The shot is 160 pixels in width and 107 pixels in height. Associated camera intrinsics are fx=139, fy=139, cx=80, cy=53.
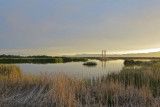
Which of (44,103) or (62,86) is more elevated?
(62,86)

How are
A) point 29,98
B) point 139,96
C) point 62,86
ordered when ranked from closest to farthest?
point 29,98, point 139,96, point 62,86

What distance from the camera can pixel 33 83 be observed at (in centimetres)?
574

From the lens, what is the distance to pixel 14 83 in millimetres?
5703

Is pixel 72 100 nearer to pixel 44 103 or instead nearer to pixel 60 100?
pixel 60 100

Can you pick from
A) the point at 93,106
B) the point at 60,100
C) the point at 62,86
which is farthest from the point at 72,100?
the point at 62,86

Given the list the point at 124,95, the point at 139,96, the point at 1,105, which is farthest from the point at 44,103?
the point at 139,96

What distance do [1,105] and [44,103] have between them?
43.6 inches

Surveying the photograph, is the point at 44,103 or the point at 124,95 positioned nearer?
the point at 44,103

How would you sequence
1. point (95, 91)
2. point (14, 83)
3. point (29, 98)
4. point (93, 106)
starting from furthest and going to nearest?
point (14, 83)
point (95, 91)
point (29, 98)
point (93, 106)

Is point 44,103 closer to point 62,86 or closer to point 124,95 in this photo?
point 62,86

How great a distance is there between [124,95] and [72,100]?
166 centimetres

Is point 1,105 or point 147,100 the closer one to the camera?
point 1,105

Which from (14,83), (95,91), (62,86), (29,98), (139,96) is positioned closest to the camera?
(29,98)

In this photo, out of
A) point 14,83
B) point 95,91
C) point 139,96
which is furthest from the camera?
point 14,83
